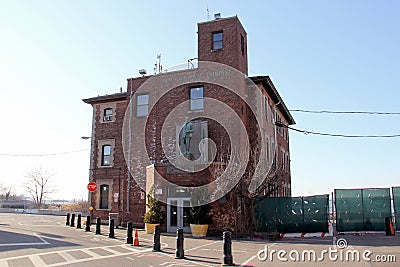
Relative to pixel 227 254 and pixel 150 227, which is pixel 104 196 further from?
pixel 227 254

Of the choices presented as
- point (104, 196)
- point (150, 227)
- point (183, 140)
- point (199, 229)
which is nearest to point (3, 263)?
point (150, 227)

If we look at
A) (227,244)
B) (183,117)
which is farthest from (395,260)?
(183,117)

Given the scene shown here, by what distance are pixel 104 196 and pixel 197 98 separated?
35.1 feet

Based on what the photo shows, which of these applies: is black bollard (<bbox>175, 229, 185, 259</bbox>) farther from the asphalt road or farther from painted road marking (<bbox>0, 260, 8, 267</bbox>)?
painted road marking (<bbox>0, 260, 8, 267</bbox>)

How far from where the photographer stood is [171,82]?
26000 mm

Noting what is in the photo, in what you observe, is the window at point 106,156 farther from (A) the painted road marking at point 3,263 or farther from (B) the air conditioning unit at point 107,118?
(A) the painted road marking at point 3,263

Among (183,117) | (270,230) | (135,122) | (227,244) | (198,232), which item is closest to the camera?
(227,244)

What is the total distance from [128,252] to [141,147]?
1298cm

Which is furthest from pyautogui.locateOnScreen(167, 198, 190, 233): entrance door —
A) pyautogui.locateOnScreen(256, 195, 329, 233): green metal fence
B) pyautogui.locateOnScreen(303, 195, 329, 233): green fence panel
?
pyautogui.locateOnScreen(303, 195, 329, 233): green fence panel

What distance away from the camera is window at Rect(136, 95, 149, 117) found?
26781 mm

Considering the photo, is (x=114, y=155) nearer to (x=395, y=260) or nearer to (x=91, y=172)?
(x=91, y=172)

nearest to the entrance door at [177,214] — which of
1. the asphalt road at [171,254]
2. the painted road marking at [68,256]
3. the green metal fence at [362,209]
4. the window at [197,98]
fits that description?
the asphalt road at [171,254]

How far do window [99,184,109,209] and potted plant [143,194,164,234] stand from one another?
25.3 ft

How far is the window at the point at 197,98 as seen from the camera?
25.0 meters
